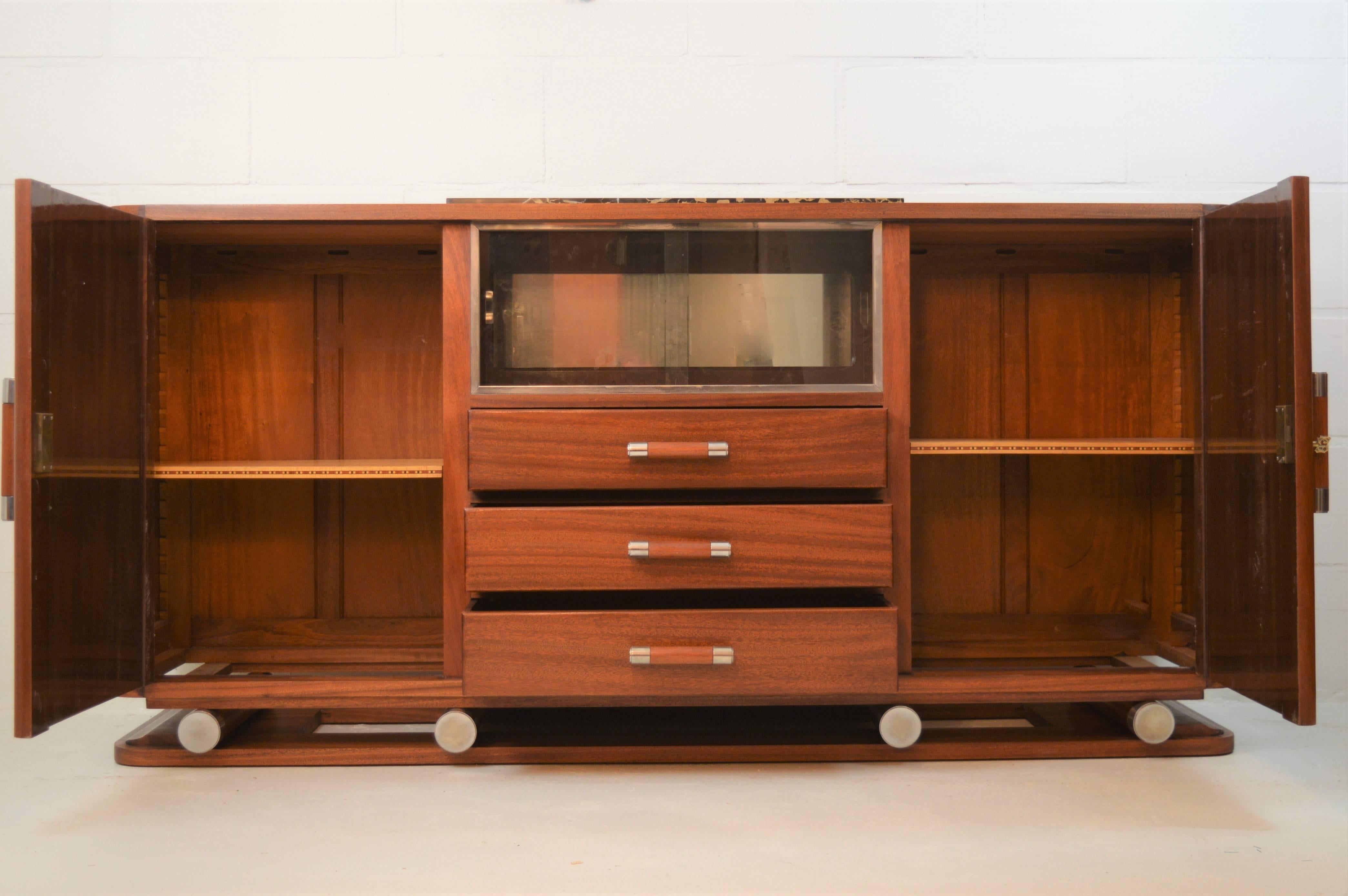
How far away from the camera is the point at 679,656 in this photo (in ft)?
4.14

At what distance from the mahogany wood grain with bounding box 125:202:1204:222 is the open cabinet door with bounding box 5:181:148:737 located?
5.3 inches

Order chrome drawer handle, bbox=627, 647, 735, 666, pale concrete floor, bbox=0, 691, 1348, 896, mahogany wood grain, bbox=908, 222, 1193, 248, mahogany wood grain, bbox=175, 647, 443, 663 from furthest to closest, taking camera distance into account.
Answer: mahogany wood grain, bbox=175, 647, 443, 663, mahogany wood grain, bbox=908, 222, 1193, 248, chrome drawer handle, bbox=627, 647, 735, 666, pale concrete floor, bbox=0, 691, 1348, 896

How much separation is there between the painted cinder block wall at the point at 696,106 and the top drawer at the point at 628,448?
0.70 metres

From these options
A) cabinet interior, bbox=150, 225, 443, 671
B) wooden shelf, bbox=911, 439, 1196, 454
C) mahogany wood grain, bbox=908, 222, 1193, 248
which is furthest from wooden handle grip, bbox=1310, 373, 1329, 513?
cabinet interior, bbox=150, 225, 443, 671

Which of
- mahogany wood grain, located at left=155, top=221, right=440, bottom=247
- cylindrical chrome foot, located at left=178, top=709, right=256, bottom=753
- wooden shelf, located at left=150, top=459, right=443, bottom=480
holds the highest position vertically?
mahogany wood grain, located at left=155, top=221, right=440, bottom=247

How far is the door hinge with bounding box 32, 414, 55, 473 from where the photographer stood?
1.14 meters

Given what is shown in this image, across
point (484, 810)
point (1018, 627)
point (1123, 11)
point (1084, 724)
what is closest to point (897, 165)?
point (1123, 11)

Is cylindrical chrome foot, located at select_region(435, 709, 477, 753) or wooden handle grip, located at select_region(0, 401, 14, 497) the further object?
cylindrical chrome foot, located at select_region(435, 709, 477, 753)

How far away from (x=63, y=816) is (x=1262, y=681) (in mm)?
1725

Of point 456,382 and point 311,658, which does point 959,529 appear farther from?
point 311,658

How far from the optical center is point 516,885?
1012mm

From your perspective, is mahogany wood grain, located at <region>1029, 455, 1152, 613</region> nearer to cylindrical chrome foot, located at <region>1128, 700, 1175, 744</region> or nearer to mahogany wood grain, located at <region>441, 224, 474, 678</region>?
cylindrical chrome foot, located at <region>1128, 700, 1175, 744</region>

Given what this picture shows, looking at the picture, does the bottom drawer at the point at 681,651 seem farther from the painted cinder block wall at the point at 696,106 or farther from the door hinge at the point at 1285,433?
the painted cinder block wall at the point at 696,106

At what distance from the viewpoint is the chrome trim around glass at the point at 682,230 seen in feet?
4.33
